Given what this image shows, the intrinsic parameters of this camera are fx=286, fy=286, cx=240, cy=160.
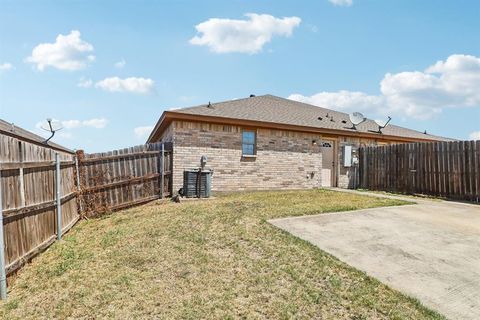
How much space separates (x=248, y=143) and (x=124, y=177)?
17.1ft

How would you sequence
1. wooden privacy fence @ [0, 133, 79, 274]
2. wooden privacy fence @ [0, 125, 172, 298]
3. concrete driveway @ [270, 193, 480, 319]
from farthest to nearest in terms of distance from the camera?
Answer: wooden privacy fence @ [0, 125, 172, 298] < wooden privacy fence @ [0, 133, 79, 274] < concrete driveway @ [270, 193, 480, 319]

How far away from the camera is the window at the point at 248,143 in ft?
40.0

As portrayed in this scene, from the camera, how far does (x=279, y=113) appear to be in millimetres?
14477

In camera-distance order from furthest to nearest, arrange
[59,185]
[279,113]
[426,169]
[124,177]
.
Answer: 1. [279,113]
2. [426,169]
3. [124,177]
4. [59,185]

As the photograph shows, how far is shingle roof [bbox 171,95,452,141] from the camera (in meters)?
12.3

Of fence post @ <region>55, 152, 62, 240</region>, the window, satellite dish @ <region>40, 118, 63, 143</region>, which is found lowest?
fence post @ <region>55, 152, 62, 240</region>

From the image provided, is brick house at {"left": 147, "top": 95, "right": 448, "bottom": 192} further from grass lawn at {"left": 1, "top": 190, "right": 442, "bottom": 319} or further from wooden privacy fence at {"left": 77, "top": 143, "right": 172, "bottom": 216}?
grass lawn at {"left": 1, "top": 190, "right": 442, "bottom": 319}

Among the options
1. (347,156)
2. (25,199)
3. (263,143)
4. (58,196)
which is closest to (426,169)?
(347,156)

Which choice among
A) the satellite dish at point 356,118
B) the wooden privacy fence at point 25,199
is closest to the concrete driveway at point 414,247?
the wooden privacy fence at point 25,199

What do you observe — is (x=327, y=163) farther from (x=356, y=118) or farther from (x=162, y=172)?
(x=162, y=172)

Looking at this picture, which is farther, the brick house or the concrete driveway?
the brick house

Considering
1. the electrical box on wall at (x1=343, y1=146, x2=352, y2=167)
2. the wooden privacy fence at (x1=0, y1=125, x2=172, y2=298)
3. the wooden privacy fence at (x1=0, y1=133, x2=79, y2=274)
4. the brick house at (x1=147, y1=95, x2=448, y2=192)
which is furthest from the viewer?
the electrical box on wall at (x1=343, y1=146, x2=352, y2=167)

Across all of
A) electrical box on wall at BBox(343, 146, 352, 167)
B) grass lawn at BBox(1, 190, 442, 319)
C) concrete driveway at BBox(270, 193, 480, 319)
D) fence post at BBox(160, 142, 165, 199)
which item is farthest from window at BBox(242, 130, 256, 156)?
grass lawn at BBox(1, 190, 442, 319)

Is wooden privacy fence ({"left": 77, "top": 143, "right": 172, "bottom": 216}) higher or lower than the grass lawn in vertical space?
higher
